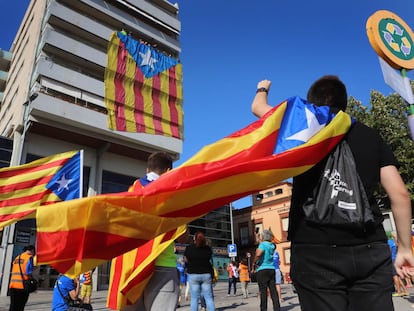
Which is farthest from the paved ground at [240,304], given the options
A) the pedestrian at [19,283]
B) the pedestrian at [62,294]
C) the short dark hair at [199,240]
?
the pedestrian at [62,294]

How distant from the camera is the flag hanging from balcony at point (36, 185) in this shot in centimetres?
661

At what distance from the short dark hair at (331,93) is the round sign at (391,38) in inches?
75.2

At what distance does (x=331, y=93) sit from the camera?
241 cm

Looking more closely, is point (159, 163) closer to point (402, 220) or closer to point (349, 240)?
point (349, 240)

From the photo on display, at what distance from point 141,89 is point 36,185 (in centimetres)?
2488

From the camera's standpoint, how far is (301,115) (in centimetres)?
225

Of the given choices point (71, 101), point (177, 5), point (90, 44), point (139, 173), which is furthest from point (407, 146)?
point (177, 5)

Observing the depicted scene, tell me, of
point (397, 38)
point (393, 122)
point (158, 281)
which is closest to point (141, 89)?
point (393, 122)

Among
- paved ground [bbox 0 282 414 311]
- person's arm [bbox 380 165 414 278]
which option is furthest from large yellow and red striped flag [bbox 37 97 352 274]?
paved ground [bbox 0 282 414 311]

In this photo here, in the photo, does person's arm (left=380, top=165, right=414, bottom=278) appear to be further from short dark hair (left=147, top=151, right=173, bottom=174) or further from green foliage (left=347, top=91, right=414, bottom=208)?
green foliage (left=347, top=91, right=414, bottom=208)

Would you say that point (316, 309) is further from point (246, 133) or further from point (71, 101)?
point (71, 101)

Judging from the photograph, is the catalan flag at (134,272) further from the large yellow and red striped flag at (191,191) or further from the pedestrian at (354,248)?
the pedestrian at (354,248)

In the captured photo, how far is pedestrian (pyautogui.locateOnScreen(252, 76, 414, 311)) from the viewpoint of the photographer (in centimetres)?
190

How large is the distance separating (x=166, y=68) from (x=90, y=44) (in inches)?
268
